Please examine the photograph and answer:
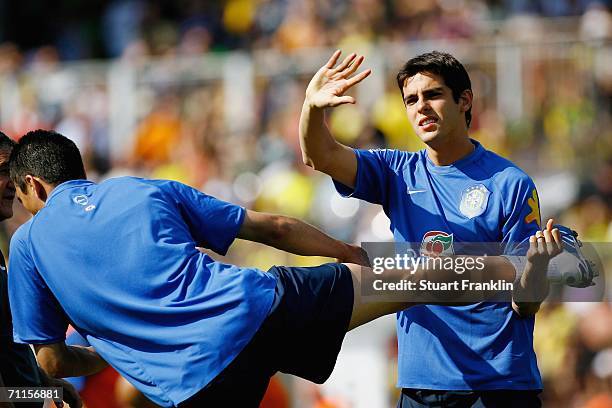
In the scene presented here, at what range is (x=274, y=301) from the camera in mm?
4848

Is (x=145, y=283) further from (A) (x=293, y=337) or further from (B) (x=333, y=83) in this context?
(B) (x=333, y=83)

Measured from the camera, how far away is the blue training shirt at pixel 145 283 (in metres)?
4.77

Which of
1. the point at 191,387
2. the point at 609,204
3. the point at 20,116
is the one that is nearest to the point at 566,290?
the point at 191,387

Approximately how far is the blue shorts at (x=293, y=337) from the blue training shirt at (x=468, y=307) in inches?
17.6

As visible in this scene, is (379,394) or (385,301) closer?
Answer: (385,301)

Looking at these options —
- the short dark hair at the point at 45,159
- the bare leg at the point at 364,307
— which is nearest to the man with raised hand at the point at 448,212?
the bare leg at the point at 364,307

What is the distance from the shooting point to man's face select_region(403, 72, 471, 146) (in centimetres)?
526

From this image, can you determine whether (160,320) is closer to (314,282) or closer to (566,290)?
(314,282)

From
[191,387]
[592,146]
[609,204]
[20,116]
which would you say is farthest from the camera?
[20,116]

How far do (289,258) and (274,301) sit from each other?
646cm

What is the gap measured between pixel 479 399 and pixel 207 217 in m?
1.41

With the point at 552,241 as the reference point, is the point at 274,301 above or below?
below

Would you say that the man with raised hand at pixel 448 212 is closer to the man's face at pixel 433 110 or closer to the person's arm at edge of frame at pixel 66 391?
the man's face at pixel 433 110

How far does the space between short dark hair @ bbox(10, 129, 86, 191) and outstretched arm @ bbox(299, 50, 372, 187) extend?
104 cm
